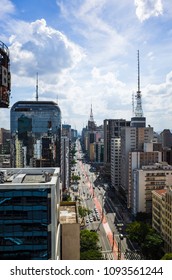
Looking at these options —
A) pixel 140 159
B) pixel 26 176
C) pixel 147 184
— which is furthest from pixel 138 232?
pixel 140 159

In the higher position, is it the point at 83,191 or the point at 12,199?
the point at 12,199

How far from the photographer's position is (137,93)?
152ft

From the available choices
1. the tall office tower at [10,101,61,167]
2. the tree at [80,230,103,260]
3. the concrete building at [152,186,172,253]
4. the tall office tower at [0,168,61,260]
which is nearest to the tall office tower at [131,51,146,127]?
the tall office tower at [10,101,61,167]

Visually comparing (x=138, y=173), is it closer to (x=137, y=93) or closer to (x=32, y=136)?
(x=32, y=136)

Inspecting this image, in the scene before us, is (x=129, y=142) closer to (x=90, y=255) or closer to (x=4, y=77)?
(x=90, y=255)

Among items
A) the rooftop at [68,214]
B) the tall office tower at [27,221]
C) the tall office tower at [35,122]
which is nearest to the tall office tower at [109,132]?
the tall office tower at [35,122]

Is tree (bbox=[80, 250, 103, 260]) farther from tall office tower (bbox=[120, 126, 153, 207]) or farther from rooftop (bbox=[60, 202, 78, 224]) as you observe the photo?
tall office tower (bbox=[120, 126, 153, 207])

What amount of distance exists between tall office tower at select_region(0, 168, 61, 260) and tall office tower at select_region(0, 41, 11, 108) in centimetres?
308

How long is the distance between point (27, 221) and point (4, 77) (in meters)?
5.17

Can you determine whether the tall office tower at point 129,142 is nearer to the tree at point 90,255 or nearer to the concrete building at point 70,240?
the tree at point 90,255

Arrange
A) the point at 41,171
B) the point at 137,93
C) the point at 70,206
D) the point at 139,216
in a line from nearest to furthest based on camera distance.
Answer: the point at 41,171 < the point at 70,206 < the point at 139,216 < the point at 137,93

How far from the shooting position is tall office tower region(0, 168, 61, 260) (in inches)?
422

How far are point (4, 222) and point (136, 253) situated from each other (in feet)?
37.6
